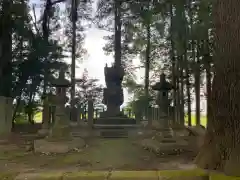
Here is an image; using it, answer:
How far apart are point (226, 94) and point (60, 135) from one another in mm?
4318

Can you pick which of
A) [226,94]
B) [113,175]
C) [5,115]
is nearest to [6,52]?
[5,115]

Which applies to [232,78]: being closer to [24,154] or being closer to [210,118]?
[210,118]

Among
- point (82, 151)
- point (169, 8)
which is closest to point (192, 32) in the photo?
point (169, 8)

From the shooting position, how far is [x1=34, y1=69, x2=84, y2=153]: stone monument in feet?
22.4

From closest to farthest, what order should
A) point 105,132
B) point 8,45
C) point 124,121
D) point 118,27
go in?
point 105,132, point 124,121, point 8,45, point 118,27

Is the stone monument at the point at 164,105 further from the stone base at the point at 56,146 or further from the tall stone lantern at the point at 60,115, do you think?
the tall stone lantern at the point at 60,115

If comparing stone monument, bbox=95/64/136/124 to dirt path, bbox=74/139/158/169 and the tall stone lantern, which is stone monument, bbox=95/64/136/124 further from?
the tall stone lantern

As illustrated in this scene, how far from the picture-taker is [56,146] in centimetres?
689

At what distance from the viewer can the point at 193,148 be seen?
7.05 metres

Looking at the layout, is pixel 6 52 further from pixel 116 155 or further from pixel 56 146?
pixel 116 155

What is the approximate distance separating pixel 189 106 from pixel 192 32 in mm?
3215

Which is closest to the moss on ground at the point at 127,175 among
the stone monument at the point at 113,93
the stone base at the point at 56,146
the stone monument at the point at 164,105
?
the stone base at the point at 56,146

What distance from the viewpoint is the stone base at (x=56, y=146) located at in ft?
22.2

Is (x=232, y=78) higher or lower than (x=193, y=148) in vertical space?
higher
